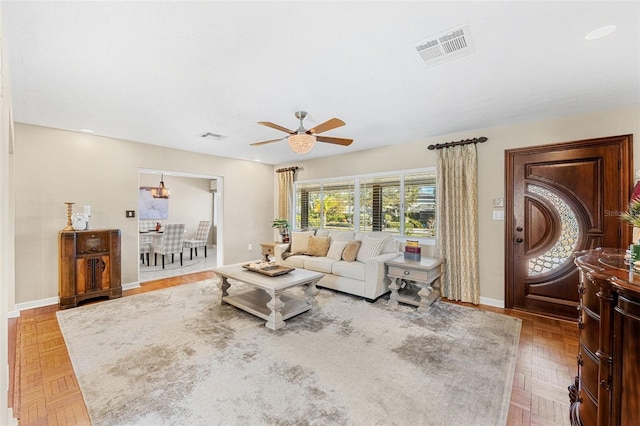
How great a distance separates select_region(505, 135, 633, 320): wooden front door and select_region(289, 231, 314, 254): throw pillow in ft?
10.1

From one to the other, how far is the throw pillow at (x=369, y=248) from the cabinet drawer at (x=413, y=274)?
0.45 metres

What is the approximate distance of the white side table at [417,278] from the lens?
3.49 m

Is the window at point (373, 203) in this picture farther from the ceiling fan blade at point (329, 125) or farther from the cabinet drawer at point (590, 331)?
the cabinet drawer at point (590, 331)

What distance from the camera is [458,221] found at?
13.0ft

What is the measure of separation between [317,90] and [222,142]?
8.40 feet

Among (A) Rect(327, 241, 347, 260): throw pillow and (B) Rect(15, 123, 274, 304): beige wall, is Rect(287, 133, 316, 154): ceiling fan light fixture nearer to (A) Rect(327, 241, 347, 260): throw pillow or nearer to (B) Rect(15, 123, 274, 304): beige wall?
(A) Rect(327, 241, 347, 260): throw pillow

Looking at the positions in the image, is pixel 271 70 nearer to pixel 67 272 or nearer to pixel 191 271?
pixel 67 272

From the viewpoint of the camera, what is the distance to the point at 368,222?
511 centimetres

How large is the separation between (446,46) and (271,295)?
2743 mm

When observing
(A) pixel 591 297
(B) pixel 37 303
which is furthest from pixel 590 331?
(B) pixel 37 303

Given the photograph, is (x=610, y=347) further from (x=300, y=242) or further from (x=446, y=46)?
(x=300, y=242)

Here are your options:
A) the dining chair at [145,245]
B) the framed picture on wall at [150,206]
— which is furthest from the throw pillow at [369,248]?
the framed picture on wall at [150,206]

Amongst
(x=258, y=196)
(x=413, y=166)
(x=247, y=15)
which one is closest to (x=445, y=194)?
(x=413, y=166)

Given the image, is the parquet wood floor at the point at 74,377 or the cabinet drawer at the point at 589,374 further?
the parquet wood floor at the point at 74,377
